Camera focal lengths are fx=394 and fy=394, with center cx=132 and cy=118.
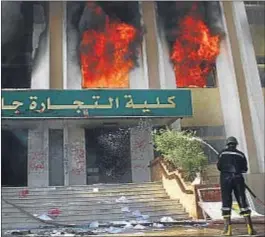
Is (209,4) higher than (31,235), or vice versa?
(209,4)

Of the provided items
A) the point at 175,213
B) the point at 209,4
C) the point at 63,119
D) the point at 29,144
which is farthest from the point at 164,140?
Result: the point at 209,4

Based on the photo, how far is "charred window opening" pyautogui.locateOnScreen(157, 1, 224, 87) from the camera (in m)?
2.10

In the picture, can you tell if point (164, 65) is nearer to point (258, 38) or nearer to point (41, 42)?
point (258, 38)

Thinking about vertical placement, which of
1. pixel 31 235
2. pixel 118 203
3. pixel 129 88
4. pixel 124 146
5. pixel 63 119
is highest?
pixel 129 88

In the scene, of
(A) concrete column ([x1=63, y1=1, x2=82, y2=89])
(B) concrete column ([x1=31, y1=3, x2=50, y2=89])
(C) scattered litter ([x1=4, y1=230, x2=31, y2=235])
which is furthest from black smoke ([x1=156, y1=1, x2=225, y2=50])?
(C) scattered litter ([x1=4, y1=230, x2=31, y2=235])

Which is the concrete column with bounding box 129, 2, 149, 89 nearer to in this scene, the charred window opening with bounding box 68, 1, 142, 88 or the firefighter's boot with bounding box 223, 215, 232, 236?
the charred window opening with bounding box 68, 1, 142, 88

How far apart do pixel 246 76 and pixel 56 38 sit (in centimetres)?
107

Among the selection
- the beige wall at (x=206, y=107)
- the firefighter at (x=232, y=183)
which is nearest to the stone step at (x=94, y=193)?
the firefighter at (x=232, y=183)

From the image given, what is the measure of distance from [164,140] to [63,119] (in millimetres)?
458

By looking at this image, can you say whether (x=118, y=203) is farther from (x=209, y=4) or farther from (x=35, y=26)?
(x=209, y=4)

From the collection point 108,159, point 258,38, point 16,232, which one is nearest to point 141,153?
point 108,159

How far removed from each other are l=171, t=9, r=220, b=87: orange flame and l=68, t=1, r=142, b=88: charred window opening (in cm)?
24

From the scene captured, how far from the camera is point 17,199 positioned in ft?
5.41

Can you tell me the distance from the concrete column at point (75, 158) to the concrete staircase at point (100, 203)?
50 mm
